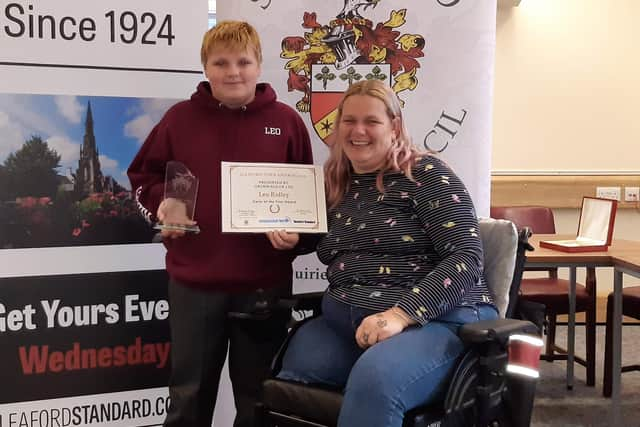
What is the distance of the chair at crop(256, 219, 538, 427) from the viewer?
5.28ft

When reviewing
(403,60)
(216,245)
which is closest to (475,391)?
(216,245)

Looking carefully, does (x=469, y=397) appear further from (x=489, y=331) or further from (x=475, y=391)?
(x=489, y=331)

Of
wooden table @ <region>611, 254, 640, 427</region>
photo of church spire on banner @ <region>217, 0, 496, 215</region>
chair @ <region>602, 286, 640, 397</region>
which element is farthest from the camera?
chair @ <region>602, 286, 640, 397</region>

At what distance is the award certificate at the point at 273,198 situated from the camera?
6.36ft

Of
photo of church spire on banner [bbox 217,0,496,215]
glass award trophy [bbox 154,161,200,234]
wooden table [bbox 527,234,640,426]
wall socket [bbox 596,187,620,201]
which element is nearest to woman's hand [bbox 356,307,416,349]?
glass award trophy [bbox 154,161,200,234]

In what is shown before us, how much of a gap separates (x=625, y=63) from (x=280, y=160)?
3875mm

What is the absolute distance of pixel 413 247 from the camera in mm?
1811

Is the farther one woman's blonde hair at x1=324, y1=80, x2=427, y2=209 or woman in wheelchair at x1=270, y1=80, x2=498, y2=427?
woman's blonde hair at x1=324, y1=80, x2=427, y2=209

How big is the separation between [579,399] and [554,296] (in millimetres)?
563

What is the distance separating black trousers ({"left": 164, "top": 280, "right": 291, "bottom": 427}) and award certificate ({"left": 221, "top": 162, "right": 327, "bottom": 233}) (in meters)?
0.23

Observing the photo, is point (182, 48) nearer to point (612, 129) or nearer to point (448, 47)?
point (448, 47)

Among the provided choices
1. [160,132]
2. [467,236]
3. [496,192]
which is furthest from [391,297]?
[496,192]

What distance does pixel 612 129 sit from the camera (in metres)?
4.96

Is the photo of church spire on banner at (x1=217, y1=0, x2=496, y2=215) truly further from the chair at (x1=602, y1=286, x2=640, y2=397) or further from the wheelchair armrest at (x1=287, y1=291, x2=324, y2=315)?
the chair at (x1=602, y1=286, x2=640, y2=397)
